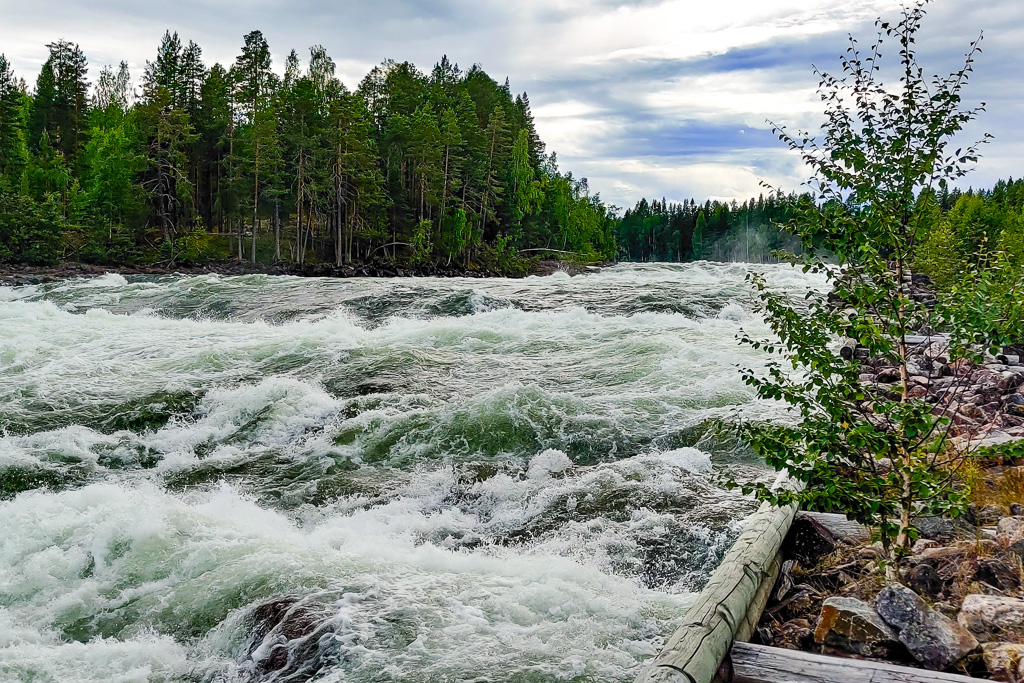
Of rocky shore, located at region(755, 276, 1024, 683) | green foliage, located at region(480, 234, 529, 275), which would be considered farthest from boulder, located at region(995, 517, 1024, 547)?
green foliage, located at region(480, 234, 529, 275)

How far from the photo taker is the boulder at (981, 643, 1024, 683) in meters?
2.77

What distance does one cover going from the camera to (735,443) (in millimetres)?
7473

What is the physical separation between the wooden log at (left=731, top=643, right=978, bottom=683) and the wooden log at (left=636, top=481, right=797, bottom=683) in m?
0.10

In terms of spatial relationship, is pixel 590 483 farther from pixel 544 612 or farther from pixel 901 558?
pixel 901 558

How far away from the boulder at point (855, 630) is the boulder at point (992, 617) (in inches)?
15.3

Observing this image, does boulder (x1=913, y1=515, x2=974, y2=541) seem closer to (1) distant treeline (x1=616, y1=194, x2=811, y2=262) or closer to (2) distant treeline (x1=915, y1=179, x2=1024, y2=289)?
(2) distant treeline (x1=915, y1=179, x2=1024, y2=289)

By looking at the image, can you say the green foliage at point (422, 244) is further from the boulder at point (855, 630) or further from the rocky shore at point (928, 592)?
the boulder at point (855, 630)

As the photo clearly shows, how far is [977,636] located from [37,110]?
200 feet

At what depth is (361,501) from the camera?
6.29m

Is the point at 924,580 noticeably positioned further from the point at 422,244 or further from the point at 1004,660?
the point at 422,244

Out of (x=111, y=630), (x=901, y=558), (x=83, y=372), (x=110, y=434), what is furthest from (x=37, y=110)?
(x=901, y=558)

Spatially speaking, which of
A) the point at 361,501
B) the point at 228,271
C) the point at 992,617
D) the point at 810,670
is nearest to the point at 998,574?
the point at 992,617

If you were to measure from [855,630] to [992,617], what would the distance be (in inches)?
24.4

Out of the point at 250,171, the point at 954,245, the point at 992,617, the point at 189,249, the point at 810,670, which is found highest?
the point at 250,171
